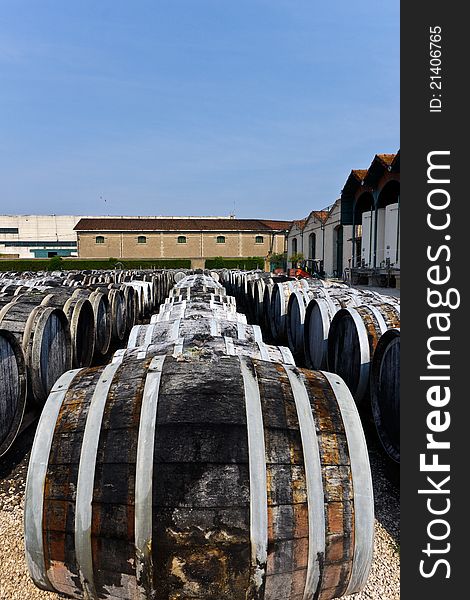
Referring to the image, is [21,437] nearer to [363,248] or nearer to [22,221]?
[363,248]

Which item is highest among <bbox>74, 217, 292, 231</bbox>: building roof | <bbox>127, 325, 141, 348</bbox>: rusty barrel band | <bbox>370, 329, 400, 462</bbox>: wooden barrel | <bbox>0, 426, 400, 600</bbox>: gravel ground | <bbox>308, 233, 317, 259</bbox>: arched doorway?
<bbox>74, 217, 292, 231</bbox>: building roof

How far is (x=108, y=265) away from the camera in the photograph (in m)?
42.8

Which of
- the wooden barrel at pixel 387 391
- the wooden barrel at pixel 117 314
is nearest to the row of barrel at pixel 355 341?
the wooden barrel at pixel 387 391

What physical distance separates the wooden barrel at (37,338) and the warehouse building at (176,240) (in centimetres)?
4281

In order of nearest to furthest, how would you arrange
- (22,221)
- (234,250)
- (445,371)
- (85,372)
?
1. (445,371)
2. (85,372)
3. (234,250)
4. (22,221)

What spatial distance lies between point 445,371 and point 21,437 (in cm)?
456

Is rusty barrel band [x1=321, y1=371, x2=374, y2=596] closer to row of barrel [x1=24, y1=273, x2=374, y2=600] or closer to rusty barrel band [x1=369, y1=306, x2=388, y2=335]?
row of barrel [x1=24, y1=273, x2=374, y2=600]

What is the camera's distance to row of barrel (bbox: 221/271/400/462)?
12.8 ft

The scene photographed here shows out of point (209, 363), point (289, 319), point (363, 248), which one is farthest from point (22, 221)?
point (209, 363)

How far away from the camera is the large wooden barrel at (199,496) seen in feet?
5.84

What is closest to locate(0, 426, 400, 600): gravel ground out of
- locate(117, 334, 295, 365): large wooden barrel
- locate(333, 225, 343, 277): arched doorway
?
locate(117, 334, 295, 365): large wooden barrel

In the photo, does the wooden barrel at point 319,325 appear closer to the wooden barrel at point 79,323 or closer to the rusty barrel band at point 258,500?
the wooden barrel at point 79,323

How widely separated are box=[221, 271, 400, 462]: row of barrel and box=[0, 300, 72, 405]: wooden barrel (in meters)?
3.54

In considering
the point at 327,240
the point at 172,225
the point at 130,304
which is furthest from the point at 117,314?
the point at 172,225
